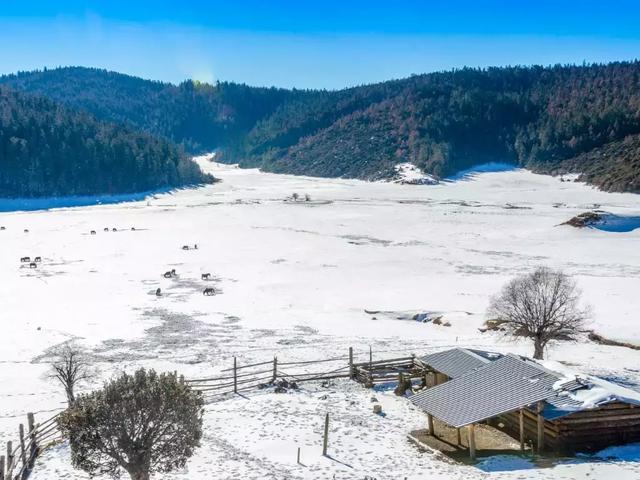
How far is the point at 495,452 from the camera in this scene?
2333 centimetres

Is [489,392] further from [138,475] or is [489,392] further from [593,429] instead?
[138,475]

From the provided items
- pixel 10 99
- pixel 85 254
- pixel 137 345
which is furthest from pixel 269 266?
pixel 10 99

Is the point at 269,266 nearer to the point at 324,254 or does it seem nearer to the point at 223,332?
the point at 324,254

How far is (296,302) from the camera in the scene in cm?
5391

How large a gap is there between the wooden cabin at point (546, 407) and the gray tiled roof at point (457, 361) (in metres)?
2.72

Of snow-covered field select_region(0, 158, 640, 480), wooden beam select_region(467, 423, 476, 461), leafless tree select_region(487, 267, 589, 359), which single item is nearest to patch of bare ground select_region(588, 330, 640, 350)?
snow-covered field select_region(0, 158, 640, 480)

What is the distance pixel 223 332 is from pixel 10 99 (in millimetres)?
182304

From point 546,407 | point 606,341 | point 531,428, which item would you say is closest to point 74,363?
point 531,428

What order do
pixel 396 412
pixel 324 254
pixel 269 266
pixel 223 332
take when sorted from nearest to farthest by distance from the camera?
pixel 396 412 < pixel 223 332 < pixel 269 266 < pixel 324 254

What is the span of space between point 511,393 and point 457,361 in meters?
5.47

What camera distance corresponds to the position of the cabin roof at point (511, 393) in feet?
74.2

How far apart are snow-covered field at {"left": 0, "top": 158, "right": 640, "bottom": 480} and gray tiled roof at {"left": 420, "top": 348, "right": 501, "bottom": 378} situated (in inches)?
93.3

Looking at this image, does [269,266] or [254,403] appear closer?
[254,403]

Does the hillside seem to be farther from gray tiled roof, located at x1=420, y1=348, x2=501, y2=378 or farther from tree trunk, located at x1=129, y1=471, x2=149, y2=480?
tree trunk, located at x1=129, y1=471, x2=149, y2=480
